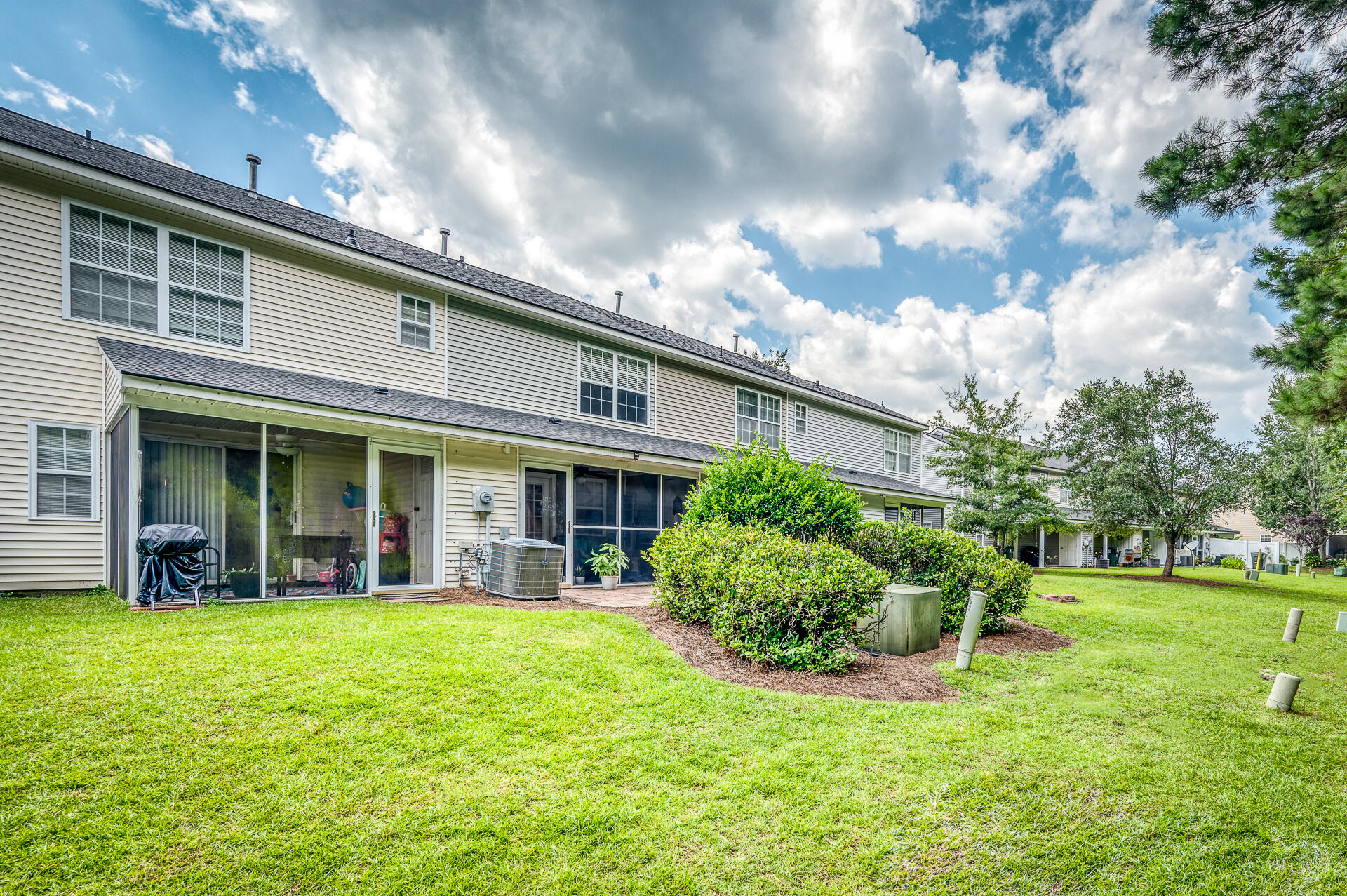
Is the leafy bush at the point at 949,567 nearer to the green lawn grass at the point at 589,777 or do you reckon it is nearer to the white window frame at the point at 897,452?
the green lawn grass at the point at 589,777

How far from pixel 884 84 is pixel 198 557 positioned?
13.8 m

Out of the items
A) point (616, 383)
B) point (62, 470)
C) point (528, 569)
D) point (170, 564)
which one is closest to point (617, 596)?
point (528, 569)

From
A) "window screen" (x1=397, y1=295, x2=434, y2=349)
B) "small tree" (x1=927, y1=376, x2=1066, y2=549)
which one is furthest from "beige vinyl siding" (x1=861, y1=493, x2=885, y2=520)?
"window screen" (x1=397, y1=295, x2=434, y2=349)

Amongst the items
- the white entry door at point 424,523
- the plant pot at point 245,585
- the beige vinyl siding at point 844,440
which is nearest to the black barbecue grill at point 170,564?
the plant pot at point 245,585

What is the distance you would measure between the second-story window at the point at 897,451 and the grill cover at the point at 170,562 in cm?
2119

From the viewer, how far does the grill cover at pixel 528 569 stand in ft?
29.2

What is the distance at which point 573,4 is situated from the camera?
418 inches

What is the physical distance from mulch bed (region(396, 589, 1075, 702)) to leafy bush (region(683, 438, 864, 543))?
1.79m

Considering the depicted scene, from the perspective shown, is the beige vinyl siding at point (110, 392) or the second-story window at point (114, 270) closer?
the beige vinyl siding at point (110, 392)

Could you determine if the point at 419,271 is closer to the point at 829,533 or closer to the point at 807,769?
the point at 829,533

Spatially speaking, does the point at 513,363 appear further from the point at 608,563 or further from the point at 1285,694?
the point at 1285,694

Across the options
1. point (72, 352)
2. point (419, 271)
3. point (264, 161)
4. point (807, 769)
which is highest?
point (264, 161)

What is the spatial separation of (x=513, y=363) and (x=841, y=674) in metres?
9.07

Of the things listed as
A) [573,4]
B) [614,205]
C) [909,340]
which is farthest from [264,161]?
[909,340]
